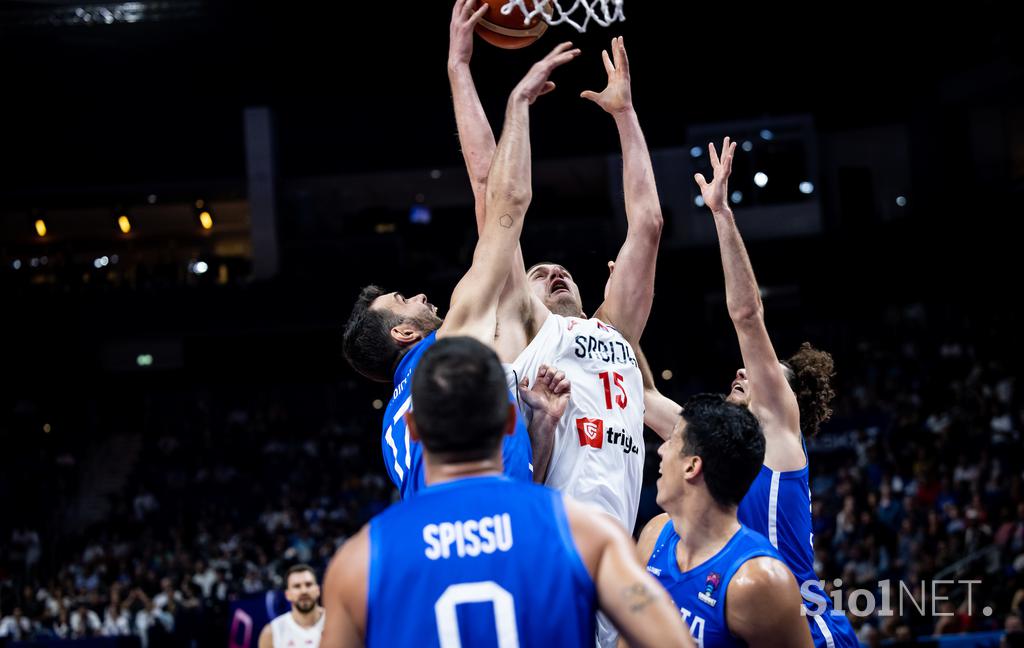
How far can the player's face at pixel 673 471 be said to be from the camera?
3.73m

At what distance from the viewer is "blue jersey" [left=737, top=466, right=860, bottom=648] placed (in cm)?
448

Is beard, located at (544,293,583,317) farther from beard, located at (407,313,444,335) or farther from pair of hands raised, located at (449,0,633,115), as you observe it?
pair of hands raised, located at (449,0,633,115)

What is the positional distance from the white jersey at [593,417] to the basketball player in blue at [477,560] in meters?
1.42

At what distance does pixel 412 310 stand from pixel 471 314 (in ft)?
2.55

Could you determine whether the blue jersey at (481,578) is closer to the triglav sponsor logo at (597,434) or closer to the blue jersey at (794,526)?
the triglav sponsor logo at (597,434)

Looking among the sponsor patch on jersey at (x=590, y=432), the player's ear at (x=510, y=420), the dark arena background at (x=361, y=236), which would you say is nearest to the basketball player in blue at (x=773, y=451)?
the sponsor patch on jersey at (x=590, y=432)

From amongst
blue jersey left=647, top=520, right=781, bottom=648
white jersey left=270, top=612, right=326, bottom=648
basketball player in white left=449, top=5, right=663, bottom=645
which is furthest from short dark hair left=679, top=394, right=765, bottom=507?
white jersey left=270, top=612, right=326, bottom=648

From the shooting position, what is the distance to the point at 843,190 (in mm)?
25391

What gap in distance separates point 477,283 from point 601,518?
124 cm

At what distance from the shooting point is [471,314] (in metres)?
3.52

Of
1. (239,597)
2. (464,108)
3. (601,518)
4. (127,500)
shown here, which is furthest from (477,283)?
(127,500)

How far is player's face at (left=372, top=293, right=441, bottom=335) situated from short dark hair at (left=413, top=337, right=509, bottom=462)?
171cm

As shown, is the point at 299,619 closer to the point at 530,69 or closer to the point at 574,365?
the point at 574,365

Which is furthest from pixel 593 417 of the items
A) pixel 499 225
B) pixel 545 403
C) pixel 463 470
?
pixel 463 470
